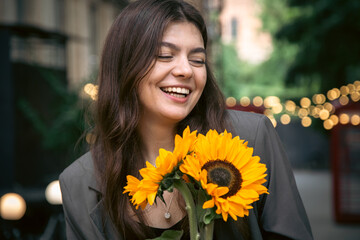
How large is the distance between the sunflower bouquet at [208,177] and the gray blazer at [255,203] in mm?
478

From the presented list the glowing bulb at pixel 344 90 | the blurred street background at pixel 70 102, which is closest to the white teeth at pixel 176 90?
the blurred street background at pixel 70 102

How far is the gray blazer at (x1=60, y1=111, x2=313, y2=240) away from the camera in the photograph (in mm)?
2115

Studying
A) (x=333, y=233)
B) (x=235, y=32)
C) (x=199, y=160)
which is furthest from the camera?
(x=235, y=32)

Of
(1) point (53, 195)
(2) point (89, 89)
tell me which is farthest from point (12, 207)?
(2) point (89, 89)

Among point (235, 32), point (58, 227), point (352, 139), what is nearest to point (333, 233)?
point (352, 139)

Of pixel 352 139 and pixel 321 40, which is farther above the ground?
pixel 321 40

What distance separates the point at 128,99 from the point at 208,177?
878 mm

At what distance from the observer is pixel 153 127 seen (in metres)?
2.49

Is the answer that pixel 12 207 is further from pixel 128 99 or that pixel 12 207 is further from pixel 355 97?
pixel 355 97

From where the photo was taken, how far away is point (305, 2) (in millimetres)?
13984

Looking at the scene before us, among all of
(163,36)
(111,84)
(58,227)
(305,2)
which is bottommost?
Result: (58,227)

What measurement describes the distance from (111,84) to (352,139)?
9350mm

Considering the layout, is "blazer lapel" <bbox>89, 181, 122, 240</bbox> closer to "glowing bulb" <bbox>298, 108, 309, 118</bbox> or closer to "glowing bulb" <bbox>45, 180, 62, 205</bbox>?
"glowing bulb" <bbox>45, 180, 62, 205</bbox>

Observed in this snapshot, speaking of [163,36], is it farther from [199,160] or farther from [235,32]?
[235,32]
